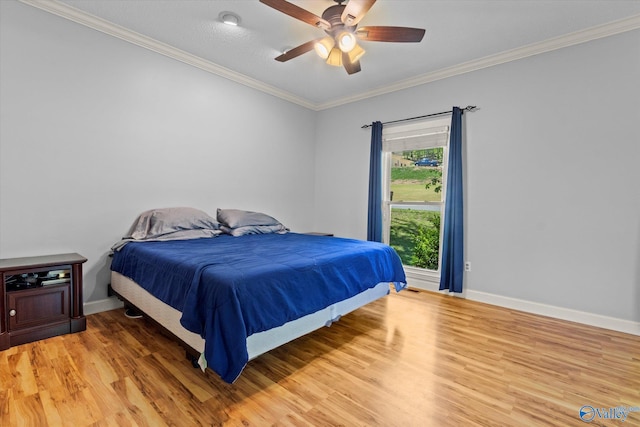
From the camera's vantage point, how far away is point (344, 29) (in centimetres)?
236

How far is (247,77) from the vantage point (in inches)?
162

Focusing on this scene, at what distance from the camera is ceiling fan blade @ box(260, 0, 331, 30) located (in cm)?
206

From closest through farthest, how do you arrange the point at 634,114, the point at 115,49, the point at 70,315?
the point at 70,315, the point at 634,114, the point at 115,49

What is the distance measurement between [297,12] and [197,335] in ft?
7.47

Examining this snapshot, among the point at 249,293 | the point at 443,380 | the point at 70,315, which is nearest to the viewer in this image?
the point at 249,293

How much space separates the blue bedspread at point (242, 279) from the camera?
1661 mm

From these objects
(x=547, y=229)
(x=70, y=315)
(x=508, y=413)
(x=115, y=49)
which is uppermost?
(x=115, y=49)

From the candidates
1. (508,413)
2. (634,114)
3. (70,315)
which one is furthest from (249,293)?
(634,114)

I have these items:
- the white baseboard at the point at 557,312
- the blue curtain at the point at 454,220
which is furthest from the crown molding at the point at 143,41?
the white baseboard at the point at 557,312

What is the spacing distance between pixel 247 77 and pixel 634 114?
13.6ft

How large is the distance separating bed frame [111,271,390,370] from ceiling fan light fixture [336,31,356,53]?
2.05 metres

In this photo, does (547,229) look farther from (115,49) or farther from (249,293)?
(115,49)

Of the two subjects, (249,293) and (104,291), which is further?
(104,291)

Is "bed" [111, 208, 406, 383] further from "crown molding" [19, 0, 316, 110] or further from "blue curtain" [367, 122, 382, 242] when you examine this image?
"crown molding" [19, 0, 316, 110]
